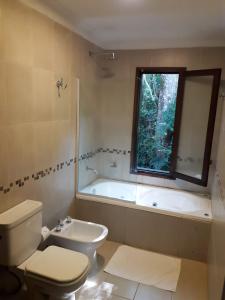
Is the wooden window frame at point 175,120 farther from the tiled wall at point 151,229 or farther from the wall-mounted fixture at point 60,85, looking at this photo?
the wall-mounted fixture at point 60,85

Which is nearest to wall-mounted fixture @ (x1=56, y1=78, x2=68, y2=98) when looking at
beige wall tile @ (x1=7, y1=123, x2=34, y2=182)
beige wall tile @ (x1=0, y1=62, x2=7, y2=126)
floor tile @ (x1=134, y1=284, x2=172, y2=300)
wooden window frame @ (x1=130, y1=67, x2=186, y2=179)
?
beige wall tile @ (x1=7, y1=123, x2=34, y2=182)

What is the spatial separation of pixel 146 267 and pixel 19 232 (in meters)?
1.35

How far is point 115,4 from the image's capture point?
80.3 inches

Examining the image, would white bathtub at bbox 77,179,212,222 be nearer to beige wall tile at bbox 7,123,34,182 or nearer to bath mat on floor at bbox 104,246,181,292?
bath mat on floor at bbox 104,246,181,292

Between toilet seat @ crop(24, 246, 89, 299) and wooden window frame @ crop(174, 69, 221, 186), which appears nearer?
toilet seat @ crop(24, 246, 89, 299)

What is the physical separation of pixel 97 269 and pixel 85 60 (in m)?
2.29

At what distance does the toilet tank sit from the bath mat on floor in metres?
0.87

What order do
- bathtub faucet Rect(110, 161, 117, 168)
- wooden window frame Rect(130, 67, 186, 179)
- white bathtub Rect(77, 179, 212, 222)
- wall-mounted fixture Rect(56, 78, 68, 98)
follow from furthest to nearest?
bathtub faucet Rect(110, 161, 117, 168) → wooden window frame Rect(130, 67, 186, 179) → white bathtub Rect(77, 179, 212, 222) → wall-mounted fixture Rect(56, 78, 68, 98)

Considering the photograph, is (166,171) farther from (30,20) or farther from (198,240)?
(30,20)

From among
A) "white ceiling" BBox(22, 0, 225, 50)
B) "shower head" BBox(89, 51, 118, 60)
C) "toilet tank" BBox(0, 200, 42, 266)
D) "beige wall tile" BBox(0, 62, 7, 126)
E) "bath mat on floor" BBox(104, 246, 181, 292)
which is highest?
"white ceiling" BBox(22, 0, 225, 50)

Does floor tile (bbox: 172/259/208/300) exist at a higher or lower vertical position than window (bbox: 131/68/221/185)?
lower

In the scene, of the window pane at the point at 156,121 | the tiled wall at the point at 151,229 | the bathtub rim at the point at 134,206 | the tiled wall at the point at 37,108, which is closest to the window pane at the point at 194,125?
the window pane at the point at 156,121

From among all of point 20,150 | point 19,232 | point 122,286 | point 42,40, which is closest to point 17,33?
point 42,40

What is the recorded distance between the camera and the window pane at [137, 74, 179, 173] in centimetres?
338
